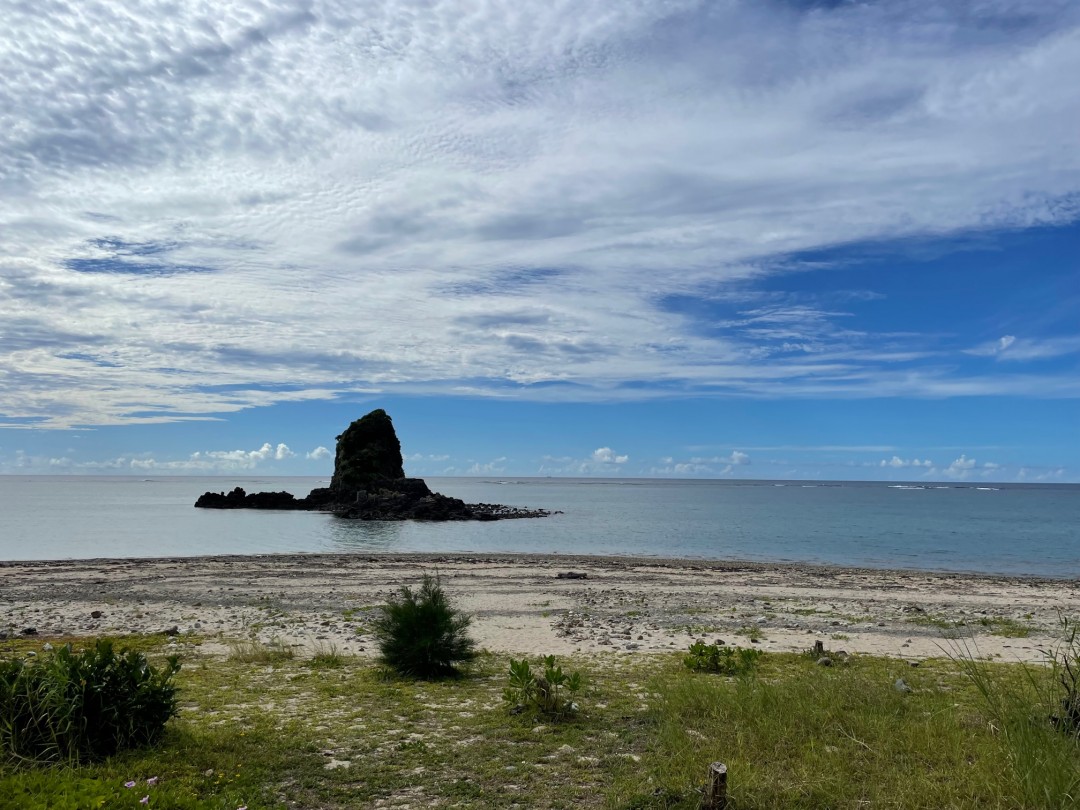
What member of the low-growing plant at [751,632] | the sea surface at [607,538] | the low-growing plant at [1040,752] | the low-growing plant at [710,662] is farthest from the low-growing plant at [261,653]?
the sea surface at [607,538]

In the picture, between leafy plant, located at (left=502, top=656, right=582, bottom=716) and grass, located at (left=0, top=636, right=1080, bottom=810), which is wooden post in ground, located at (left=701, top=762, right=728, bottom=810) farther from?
leafy plant, located at (left=502, top=656, right=582, bottom=716)

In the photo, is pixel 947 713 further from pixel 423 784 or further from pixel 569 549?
pixel 569 549

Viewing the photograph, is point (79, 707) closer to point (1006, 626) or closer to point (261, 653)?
point (261, 653)

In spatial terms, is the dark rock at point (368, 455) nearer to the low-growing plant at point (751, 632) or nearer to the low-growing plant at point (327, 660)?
the low-growing plant at point (751, 632)

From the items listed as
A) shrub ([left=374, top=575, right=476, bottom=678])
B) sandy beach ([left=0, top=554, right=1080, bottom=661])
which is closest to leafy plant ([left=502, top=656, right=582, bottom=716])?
shrub ([left=374, top=575, right=476, bottom=678])

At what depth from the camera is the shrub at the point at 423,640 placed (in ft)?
38.0

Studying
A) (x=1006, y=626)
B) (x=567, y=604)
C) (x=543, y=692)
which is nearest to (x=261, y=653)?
(x=543, y=692)

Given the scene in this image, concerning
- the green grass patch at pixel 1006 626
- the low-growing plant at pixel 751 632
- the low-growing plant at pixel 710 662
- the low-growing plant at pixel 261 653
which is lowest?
the green grass patch at pixel 1006 626

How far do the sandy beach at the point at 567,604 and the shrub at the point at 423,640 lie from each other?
248cm

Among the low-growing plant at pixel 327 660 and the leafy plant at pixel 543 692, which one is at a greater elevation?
the leafy plant at pixel 543 692

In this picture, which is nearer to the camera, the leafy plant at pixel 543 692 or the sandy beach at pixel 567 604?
the leafy plant at pixel 543 692

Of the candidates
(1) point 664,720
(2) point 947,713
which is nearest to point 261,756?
(1) point 664,720

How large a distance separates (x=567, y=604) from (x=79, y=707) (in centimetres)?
1614

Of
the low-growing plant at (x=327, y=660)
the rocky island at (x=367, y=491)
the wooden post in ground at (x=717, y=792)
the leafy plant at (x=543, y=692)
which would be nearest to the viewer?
the wooden post in ground at (x=717, y=792)
